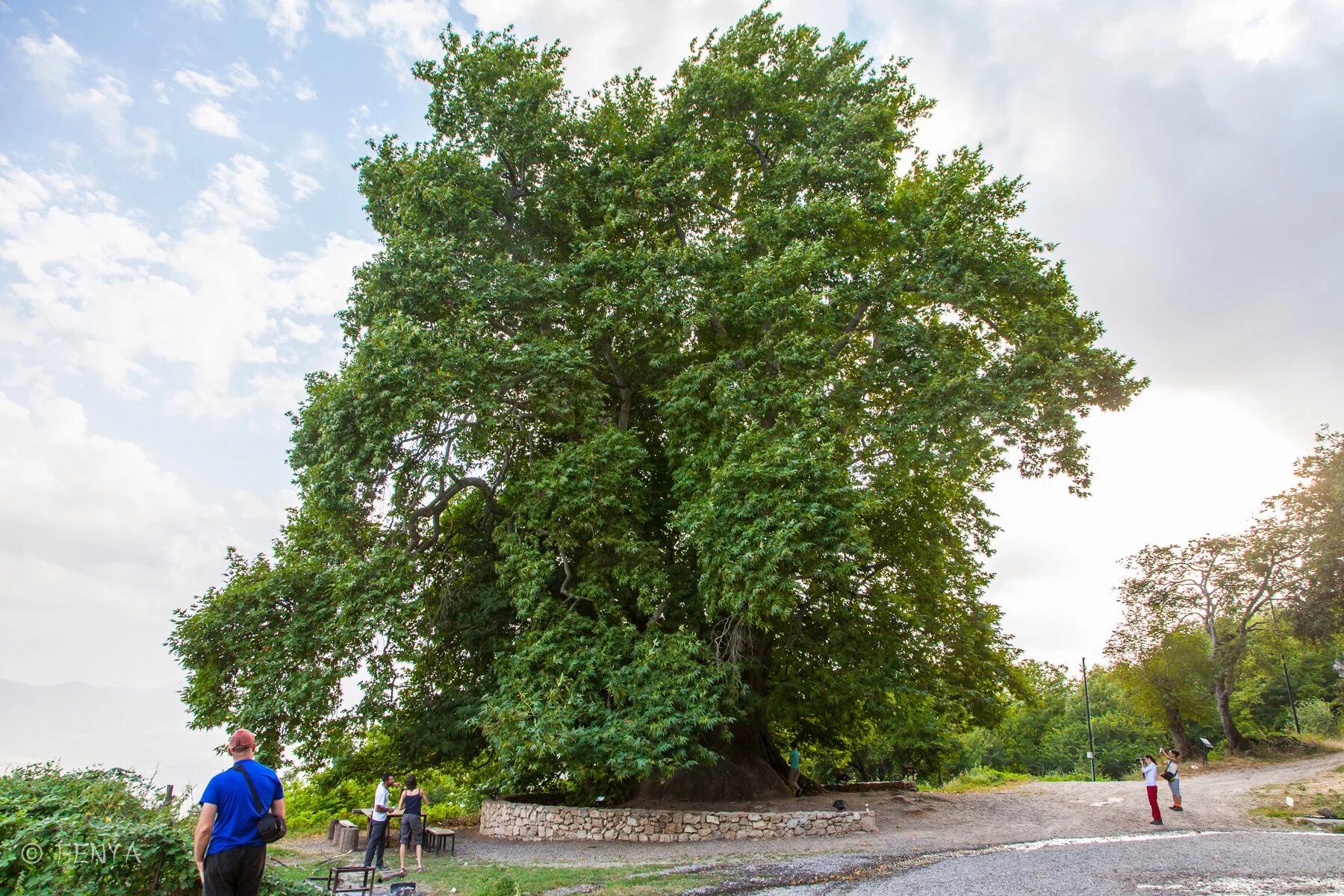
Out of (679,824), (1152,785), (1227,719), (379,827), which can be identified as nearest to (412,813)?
(379,827)

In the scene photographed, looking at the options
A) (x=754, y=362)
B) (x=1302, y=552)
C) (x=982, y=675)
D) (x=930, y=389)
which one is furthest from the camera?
(x=1302, y=552)

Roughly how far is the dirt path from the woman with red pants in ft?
0.73

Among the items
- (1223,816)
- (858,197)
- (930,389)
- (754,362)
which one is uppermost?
(858,197)

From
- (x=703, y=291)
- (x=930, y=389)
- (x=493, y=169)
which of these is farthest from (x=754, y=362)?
(x=493, y=169)

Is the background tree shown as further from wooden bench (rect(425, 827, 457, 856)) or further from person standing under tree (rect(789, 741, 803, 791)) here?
wooden bench (rect(425, 827, 457, 856))

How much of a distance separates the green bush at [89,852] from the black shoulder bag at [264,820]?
1.06m

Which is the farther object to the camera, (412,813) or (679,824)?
(679,824)

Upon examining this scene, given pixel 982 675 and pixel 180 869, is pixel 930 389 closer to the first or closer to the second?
pixel 982 675

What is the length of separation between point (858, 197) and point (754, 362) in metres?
4.96

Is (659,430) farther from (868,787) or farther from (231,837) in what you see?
(231,837)

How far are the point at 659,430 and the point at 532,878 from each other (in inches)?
438

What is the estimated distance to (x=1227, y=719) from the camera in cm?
2947

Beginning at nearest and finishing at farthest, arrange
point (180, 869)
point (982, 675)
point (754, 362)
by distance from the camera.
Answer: point (180, 869) < point (754, 362) < point (982, 675)

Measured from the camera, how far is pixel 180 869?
18.2 feet
